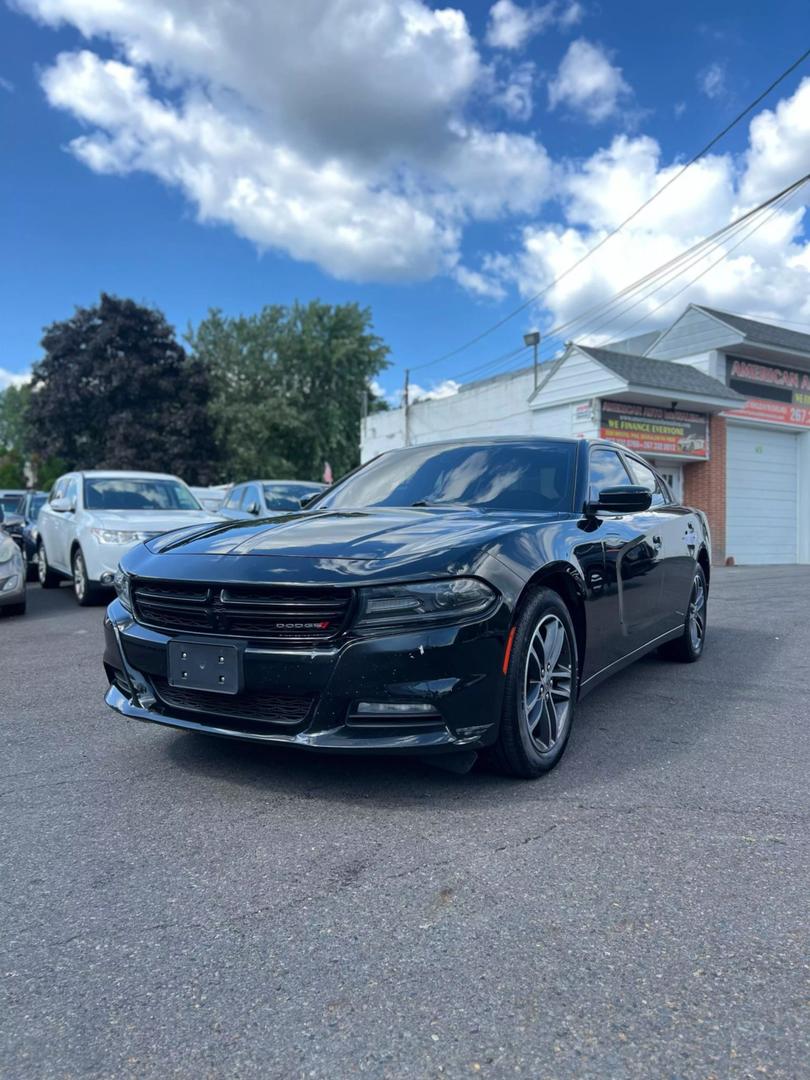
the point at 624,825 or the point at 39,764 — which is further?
the point at 39,764

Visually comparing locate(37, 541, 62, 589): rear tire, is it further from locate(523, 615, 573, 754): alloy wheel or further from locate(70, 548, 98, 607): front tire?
locate(523, 615, 573, 754): alloy wheel

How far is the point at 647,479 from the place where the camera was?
5.44m

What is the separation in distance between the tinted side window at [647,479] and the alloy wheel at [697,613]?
0.70 metres

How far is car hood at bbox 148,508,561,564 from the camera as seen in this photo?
9.55ft

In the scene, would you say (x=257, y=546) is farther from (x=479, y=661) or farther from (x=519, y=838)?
(x=519, y=838)

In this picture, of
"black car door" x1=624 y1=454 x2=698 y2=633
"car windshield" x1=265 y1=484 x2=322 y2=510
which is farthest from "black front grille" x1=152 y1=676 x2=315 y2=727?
"car windshield" x1=265 y1=484 x2=322 y2=510

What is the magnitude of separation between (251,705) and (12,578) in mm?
6417

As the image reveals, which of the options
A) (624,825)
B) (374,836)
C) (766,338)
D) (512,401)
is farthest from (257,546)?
(766,338)

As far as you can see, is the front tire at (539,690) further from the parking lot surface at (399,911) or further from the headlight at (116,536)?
the headlight at (116,536)

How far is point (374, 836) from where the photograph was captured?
261 cm

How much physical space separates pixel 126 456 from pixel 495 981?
2648 centimetres

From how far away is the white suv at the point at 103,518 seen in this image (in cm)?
848

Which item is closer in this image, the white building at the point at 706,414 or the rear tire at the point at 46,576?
the rear tire at the point at 46,576

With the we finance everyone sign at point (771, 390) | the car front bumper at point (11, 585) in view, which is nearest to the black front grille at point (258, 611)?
the car front bumper at point (11, 585)
